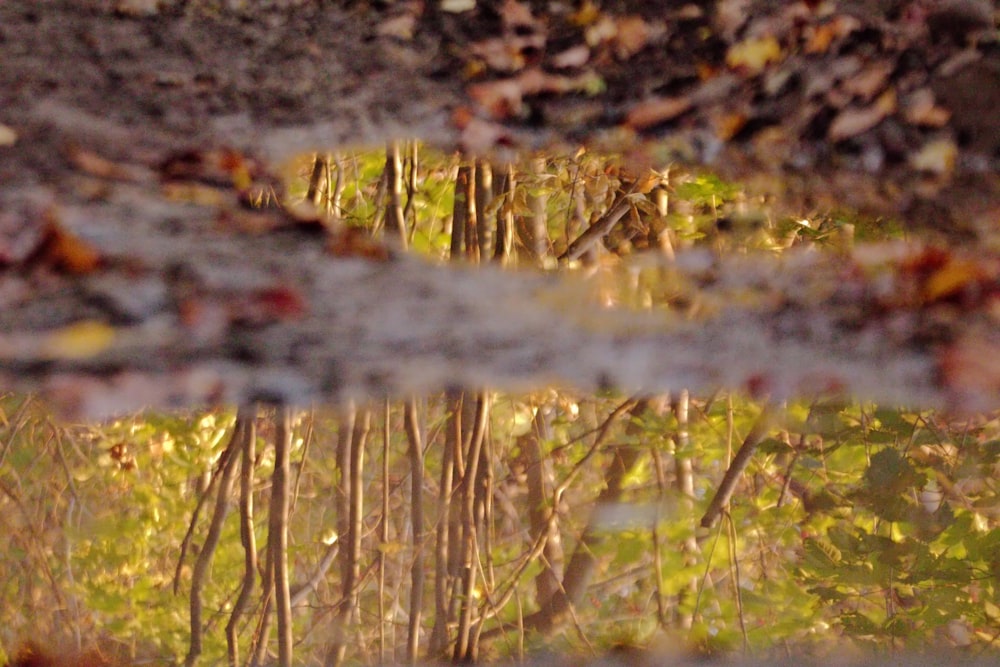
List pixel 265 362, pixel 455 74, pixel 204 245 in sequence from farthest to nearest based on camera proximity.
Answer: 1. pixel 455 74
2. pixel 204 245
3. pixel 265 362

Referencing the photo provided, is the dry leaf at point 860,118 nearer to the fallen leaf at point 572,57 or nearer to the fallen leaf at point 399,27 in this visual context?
the fallen leaf at point 572,57

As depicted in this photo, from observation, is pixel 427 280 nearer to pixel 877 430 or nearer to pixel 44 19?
pixel 877 430

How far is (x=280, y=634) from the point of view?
952mm

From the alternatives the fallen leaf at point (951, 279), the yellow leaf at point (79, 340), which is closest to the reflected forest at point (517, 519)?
the fallen leaf at point (951, 279)

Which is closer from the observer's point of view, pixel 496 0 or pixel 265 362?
pixel 265 362

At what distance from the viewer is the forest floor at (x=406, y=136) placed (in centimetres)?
81

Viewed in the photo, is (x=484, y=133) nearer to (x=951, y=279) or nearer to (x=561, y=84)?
(x=561, y=84)

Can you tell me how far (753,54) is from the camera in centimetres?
113

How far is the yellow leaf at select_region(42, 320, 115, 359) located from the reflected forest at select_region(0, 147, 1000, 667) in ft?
0.36

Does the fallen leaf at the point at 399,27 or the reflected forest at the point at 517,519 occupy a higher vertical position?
the fallen leaf at the point at 399,27

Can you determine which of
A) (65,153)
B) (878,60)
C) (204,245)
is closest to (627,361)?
(204,245)

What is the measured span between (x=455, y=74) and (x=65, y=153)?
1.54 ft

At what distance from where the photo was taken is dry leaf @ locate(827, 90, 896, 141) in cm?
109

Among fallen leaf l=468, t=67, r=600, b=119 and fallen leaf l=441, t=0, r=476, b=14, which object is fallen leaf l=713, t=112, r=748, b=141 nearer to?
fallen leaf l=468, t=67, r=600, b=119
